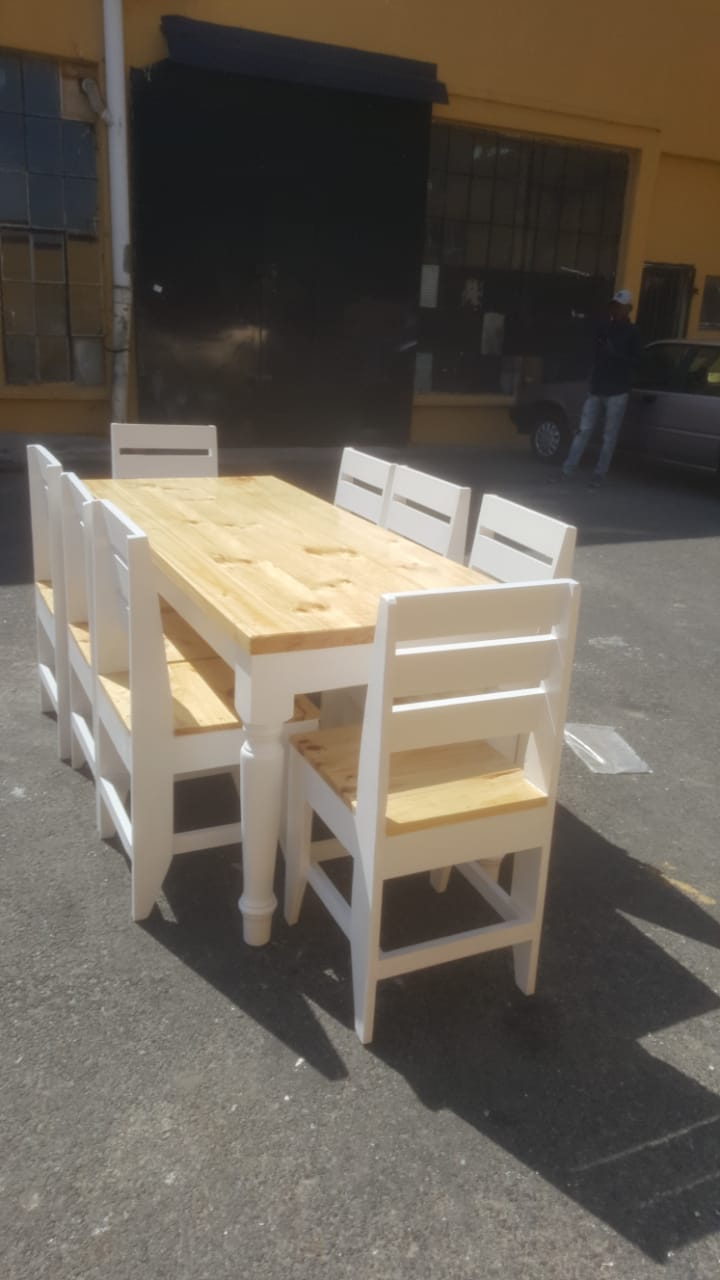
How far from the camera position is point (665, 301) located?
1433cm

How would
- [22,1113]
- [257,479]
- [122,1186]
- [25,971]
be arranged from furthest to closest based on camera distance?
[257,479]
[25,971]
[22,1113]
[122,1186]

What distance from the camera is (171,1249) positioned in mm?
1768

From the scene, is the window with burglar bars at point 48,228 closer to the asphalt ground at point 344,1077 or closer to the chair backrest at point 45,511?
the chair backrest at point 45,511

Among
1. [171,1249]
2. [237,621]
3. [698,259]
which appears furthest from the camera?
[698,259]

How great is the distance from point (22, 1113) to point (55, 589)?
1839 millimetres

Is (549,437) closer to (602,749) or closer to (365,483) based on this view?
(365,483)

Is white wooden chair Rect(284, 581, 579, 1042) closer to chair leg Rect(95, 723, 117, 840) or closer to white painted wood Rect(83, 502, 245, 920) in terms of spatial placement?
white painted wood Rect(83, 502, 245, 920)

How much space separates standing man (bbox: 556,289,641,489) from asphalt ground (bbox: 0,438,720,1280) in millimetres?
6724

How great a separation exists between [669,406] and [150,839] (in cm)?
854

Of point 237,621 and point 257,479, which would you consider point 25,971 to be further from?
point 257,479

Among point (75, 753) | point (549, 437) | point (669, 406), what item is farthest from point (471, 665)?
point (549, 437)

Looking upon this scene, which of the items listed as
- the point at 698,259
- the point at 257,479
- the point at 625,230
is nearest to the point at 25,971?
the point at 257,479

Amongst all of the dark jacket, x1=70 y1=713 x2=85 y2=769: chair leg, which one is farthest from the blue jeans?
x1=70 y1=713 x2=85 y2=769: chair leg

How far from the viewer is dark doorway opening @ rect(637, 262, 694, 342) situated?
1406cm
